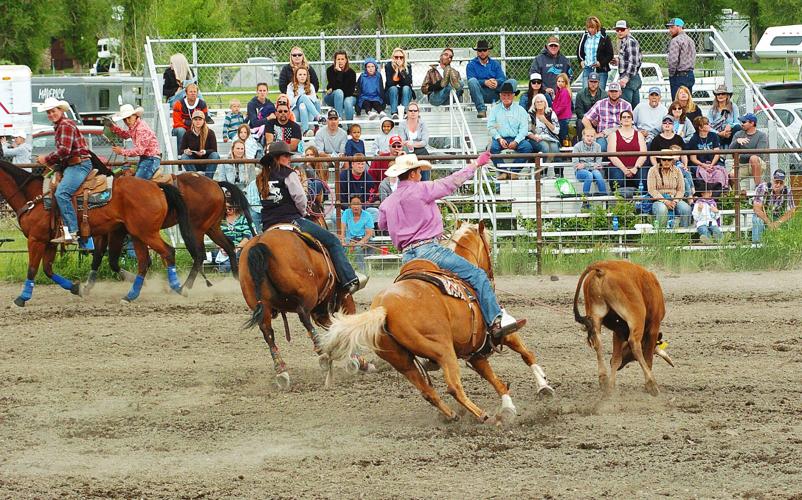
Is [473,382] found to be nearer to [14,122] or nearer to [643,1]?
[14,122]

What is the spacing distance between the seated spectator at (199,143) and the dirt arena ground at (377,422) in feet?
14.7

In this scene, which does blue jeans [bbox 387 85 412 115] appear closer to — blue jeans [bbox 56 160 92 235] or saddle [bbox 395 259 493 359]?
blue jeans [bbox 56 160 92 235]

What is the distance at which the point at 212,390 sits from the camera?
8.95 metres

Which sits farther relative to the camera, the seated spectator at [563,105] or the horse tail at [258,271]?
the seated spectator at [563,105]

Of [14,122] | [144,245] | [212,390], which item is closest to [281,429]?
[212,390]

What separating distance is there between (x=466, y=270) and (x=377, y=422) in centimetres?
122

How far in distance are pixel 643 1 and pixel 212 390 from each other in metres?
30.8

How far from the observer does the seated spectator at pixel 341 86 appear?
704 inches

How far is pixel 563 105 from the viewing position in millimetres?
17500

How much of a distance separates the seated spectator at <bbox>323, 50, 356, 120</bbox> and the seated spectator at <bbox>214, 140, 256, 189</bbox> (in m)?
2.86

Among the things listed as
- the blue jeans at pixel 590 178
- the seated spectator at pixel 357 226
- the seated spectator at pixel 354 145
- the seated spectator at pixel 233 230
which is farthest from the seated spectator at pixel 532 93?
the seated spectator at pixel 233 230

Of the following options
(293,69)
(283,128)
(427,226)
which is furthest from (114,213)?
(427,226)

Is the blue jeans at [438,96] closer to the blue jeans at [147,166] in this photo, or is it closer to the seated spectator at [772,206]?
the seated spectator at [772,206]

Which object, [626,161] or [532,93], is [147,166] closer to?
[626,161]
